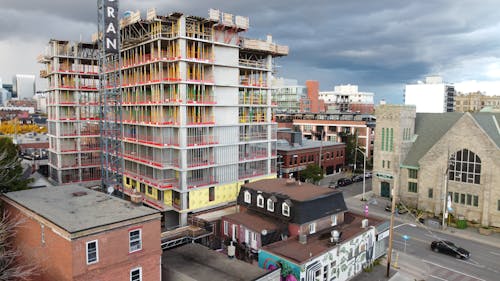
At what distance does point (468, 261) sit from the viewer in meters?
34.7

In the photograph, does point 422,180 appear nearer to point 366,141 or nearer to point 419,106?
point 366,141

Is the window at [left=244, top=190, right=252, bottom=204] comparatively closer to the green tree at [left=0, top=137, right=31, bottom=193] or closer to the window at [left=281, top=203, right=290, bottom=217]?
the window at [left=281, top=203, right=290, bottom=217]

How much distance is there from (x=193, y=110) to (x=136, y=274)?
929 inches

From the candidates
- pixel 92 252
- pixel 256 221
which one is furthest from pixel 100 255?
pixel 256 221

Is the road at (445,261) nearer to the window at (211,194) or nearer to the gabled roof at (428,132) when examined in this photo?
the gabled roof at (428,132)

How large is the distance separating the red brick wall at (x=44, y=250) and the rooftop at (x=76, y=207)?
84 centimetres

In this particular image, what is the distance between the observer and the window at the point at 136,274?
22.0m

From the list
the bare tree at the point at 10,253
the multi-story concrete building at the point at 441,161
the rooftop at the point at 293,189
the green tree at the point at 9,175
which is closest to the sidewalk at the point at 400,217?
the multi-story concrete building at the point at 441,161

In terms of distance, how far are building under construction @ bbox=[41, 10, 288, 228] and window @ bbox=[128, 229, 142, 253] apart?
18.8m

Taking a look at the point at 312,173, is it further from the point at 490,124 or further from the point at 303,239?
the point at 303,239

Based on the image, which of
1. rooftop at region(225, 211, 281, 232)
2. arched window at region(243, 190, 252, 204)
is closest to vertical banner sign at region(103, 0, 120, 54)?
arched window at region(243, 190, 252, 204)

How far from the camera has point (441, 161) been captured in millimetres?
48969

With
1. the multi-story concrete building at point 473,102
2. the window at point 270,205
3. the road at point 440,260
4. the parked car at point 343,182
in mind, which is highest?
the multi-story concrete building at point 473,102

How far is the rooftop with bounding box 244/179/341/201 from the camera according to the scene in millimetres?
33688
